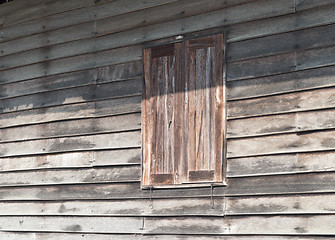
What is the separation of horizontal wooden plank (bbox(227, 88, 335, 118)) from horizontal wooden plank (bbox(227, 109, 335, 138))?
0.18 feet

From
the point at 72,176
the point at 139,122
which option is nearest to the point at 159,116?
the point at 139,122

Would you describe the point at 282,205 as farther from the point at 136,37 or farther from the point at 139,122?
the point at 136,37

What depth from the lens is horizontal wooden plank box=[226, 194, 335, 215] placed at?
20.0 feet

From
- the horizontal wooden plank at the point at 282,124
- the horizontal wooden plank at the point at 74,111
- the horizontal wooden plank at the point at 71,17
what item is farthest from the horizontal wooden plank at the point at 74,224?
the horizontal wooden plank at the point at 71,17

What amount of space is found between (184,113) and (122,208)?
4.39 feet

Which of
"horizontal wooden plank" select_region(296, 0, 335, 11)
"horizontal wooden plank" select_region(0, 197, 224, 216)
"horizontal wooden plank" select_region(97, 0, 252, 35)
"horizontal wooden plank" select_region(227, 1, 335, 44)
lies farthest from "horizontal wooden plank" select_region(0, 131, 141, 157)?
"horizontal wooden plank" select_region(296, 0, 335, 11)

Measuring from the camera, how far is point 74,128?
8195 mm

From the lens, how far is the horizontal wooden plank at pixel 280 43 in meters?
6.37

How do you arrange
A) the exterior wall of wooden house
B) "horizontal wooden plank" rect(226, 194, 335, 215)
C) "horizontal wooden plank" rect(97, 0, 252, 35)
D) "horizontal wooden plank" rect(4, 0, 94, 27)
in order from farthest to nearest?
"horizontal wooden plank" rect(4, 0, 94, 27) < "horizontal wooden plank" rect(97, 0, 252, 35) < the exterior wall of wooden house < "horizontal wooden plank" rect(226, 194, 335, 215)

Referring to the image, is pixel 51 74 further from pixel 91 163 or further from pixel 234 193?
pixel 234 193

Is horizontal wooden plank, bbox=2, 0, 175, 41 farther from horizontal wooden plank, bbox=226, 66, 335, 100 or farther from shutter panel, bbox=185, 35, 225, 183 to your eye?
horizontal wooden plank, bbox=226, 66, 335, 100

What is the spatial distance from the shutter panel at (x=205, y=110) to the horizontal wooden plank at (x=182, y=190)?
0.19 metres

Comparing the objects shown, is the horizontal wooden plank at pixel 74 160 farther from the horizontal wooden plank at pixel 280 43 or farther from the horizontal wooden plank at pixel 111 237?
the horizontal wooden plank at pixel 280 43

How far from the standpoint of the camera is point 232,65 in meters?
6.94
